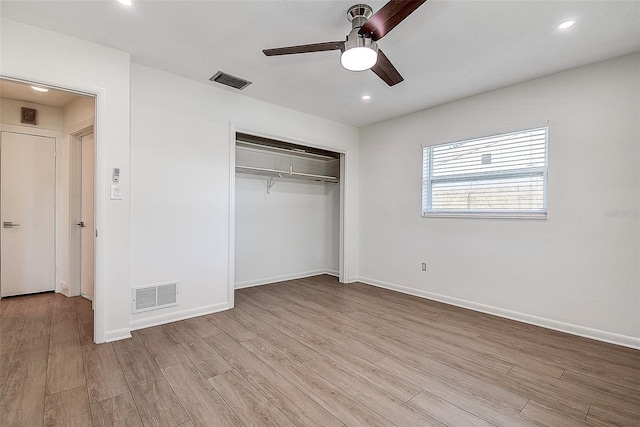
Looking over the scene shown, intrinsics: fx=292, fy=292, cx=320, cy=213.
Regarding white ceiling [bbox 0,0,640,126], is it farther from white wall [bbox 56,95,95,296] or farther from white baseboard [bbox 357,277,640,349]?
white baseboard [bbox 357,277,640,349]

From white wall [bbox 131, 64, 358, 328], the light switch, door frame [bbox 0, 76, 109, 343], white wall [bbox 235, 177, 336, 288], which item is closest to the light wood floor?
door frame [bbox 0, 76, 109, 343]

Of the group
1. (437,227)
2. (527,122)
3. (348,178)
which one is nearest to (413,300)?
(437,227)

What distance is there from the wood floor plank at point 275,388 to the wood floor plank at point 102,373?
74 cm

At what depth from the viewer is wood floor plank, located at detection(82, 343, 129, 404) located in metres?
1.97

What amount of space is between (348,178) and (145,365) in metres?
3.86

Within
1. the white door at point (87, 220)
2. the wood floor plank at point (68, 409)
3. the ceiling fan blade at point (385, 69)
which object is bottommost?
the wood floor plank at point (68, 409)

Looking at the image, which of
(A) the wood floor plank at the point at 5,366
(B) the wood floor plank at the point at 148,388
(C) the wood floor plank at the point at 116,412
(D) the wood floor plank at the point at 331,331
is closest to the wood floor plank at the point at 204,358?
(B) the wood floor plank at the point at 148,388

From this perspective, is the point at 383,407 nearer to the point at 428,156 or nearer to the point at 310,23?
the point at 310,23

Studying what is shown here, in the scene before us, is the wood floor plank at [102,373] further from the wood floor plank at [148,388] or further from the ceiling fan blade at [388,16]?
the ceiling fan blade at [388,16]

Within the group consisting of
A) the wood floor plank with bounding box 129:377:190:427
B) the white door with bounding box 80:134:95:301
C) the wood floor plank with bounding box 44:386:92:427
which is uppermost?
the white door with bounding box 80:134:95:301

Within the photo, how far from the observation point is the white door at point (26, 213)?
3.99 m

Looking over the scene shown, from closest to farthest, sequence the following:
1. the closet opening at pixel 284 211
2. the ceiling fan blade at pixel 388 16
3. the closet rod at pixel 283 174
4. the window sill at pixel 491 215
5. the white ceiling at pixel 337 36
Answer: the ceiling fan blade at pixel 388 16 → the white ceiling at pixel 337 36 → the window sill at pixel 491 215 → the closet rod at pixel 283 174 → the closet opening at pixel 284 211

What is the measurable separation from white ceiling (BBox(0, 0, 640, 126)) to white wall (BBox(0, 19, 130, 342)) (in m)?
0.16

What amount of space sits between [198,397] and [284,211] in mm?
3595
